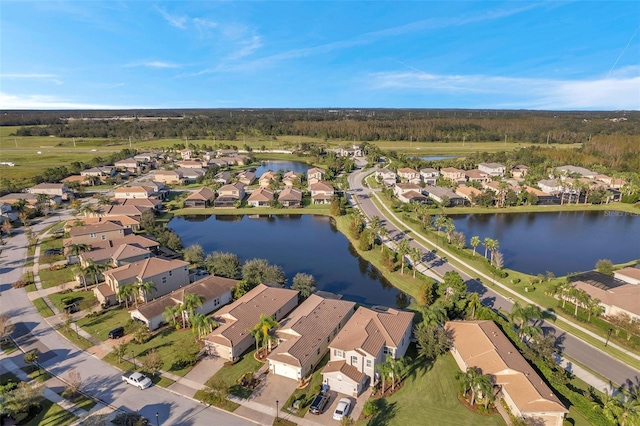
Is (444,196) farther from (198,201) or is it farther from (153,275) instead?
(153,275)

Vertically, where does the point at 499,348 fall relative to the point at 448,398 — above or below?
above

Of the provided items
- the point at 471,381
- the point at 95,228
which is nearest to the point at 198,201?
the point at 95,228

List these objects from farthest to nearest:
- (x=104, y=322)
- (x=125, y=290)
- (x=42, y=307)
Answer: (x=42, y=307)
(x=125, y=290)
(x=104, y=322)

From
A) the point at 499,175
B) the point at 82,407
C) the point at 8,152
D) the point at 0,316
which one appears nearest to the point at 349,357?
the point at 82,407

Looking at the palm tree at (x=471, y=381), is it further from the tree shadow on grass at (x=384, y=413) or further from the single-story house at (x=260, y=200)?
the single-story house at (x=260, y=200)

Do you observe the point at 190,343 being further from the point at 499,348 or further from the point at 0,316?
the point at 499,348

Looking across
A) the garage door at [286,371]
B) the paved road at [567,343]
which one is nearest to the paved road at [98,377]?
the garage door at [286,371]
